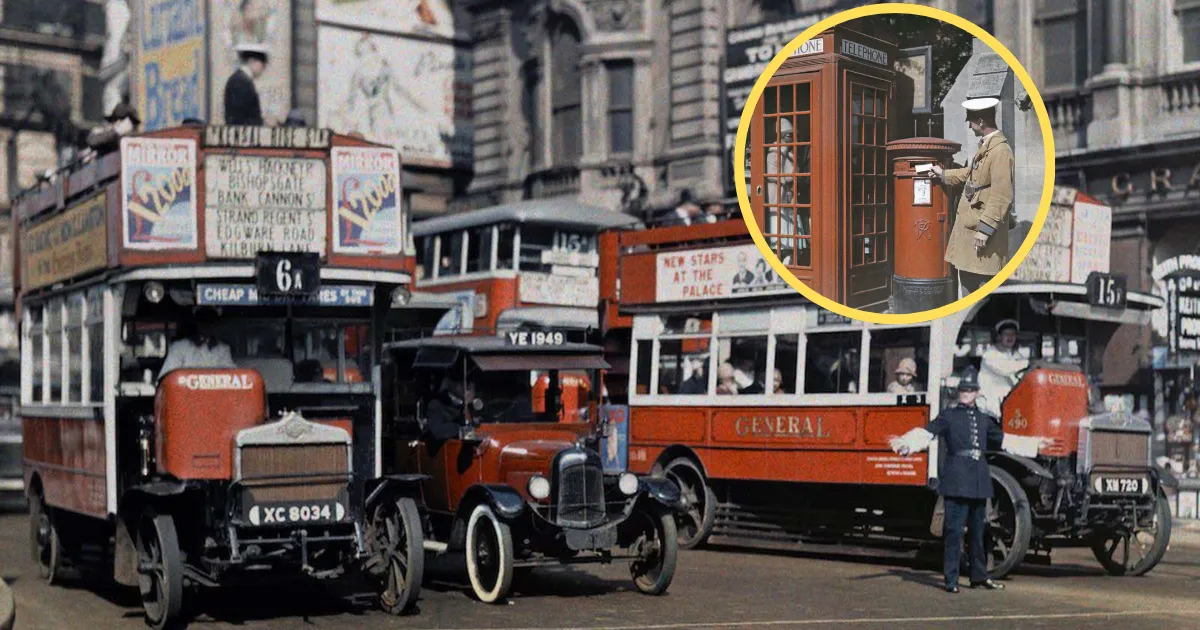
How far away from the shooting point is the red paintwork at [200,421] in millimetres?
13859

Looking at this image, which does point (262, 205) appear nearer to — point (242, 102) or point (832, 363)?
point (242, 102)

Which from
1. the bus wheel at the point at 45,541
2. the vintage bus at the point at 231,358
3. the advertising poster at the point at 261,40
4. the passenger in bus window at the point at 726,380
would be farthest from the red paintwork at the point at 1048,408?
the advertising poster at the point at 261,40

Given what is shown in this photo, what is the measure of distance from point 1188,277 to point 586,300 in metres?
10.1

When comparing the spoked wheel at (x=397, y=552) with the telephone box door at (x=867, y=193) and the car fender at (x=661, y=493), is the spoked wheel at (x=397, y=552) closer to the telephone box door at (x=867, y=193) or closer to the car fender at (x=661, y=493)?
the car fender at (x=661, y=493)

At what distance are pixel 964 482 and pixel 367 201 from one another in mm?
5699

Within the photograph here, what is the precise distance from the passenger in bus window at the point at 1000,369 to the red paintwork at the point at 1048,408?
22cm

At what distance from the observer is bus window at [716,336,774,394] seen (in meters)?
19.8

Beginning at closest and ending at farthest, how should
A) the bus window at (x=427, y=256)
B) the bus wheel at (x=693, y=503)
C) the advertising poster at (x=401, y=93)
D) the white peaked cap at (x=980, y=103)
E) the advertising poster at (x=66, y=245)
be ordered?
the white peaked cap at (x=980, y=103) → the advertising poster at (x=66, y=245) → the bus wheel at (x=693, y=503) → the bus window at (x=427, y=256) → the advertising poster at (x=401, y=93)

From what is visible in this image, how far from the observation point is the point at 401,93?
4525 centimetres

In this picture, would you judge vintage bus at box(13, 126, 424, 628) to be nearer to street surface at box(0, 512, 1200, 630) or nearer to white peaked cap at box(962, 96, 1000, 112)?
street surface at box(0, 512, 1200, 630)

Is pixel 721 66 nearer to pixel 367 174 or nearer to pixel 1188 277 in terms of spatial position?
pixel 1188 277

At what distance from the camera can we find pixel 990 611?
14.1m

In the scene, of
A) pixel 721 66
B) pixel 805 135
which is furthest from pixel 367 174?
pixel 721 66

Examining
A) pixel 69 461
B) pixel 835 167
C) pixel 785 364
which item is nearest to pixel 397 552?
pixel 69 461
